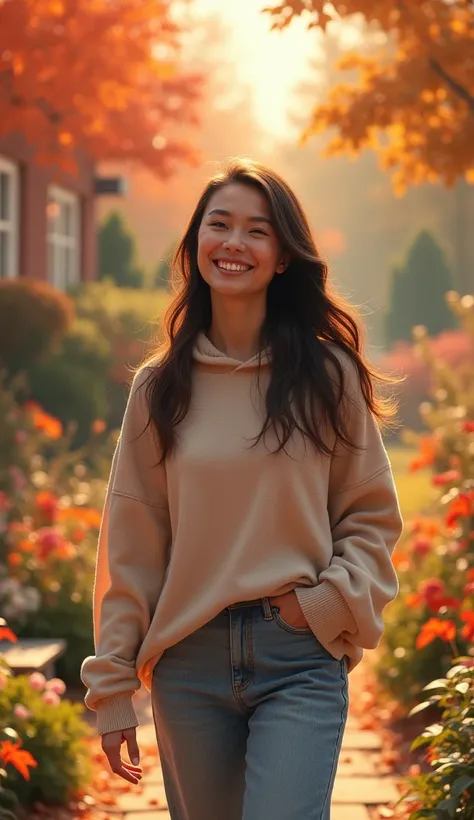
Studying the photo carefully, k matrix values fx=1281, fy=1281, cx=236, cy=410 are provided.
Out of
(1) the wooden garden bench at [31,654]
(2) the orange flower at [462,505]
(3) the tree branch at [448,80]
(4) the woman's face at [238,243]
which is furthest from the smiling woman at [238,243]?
(3) the tree branch at [448,80]

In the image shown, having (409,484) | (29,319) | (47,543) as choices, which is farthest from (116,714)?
(409,484)

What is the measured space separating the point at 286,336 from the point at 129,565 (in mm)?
689

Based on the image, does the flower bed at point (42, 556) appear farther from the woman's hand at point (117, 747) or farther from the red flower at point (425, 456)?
the woman's hand at point (117, 747)

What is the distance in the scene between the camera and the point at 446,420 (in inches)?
337

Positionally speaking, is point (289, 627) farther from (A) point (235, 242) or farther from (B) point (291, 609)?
(A) point (235, 242)

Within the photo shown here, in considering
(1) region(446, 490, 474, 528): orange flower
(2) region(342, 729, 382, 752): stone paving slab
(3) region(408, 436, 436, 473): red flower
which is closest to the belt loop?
(1) region(446, 490, 474, 528): orange flower

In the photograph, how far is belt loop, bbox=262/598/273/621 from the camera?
2.94 metres

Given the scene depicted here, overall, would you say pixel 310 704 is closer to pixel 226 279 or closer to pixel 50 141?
pixel 226 279

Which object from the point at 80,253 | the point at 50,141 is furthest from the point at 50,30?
the point at 80,253

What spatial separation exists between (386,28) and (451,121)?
1.24 meters

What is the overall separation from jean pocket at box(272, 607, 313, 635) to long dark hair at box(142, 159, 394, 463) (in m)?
0.38

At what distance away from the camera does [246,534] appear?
2971 millimetres

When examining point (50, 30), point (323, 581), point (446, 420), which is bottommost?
point (446, 420)

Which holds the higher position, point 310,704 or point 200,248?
point 200,248
